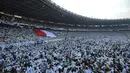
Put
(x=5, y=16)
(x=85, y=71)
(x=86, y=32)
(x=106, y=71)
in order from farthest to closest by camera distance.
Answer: (x=86, y=32), (x=5, y=16), (x=106, y=71), (x=85, y=71)

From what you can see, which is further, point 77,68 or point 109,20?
point 109,20

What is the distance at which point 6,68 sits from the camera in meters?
8.96

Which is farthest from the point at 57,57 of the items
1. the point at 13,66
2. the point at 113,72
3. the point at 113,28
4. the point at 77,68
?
the point at 113,28

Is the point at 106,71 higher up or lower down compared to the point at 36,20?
lower down

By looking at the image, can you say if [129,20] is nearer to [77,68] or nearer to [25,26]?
[25,26]

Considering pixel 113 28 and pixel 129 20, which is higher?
pixel 129 20

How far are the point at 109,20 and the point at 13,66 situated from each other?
43.2 meters

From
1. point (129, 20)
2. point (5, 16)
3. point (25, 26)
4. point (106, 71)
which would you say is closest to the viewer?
point (106, 71)

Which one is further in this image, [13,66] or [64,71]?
[13,66]

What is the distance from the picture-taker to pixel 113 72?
8523 mm

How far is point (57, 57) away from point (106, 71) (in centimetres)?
451

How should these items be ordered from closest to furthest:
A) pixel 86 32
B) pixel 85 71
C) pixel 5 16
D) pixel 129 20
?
1. pixel 85 71
2. pixel 5 16
3. pixel 129 20
4. pixel 86 32

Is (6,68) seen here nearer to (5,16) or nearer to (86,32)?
(5,16)

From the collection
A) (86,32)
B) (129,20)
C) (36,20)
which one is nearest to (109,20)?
(129,20)
